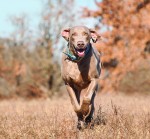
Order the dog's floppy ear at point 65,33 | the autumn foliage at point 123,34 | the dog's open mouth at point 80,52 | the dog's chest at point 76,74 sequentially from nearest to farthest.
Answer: the dog's open mouth at point 80,52, the dog's chest at point 76,74, the dog's floppy ear at point 65,33, the autumn foliage at point 123,34

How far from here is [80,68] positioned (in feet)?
22.4

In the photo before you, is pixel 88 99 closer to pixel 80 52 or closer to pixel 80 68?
pixel 80 68

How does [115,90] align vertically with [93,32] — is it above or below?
below

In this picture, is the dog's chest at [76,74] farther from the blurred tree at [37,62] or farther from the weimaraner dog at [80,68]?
the blurred tree at [37,62]

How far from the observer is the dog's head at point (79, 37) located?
642 centimetres

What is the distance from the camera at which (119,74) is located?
1141 inches

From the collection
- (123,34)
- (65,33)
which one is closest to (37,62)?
(123,34)

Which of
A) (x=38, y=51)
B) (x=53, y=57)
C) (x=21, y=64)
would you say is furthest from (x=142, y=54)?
(x=21, y=64)

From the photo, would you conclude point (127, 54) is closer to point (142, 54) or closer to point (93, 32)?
point (142, 54)

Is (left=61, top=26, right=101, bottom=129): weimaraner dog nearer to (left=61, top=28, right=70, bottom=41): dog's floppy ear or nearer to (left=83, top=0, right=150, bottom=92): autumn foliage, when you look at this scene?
(left=61, top=28, right=70, bottom=41): dog's floppy ear

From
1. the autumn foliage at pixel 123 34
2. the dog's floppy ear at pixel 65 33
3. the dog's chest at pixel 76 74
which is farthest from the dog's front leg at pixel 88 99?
the autumn foliage at pixel 123 34

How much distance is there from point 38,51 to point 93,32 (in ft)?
99.0

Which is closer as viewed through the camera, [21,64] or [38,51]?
[38,51]

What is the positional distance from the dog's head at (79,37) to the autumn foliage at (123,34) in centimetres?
2088
